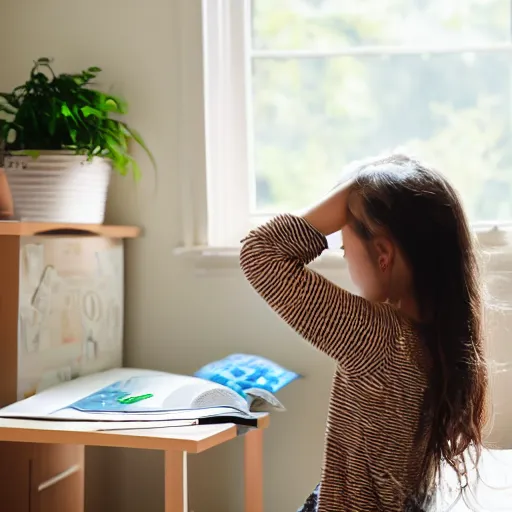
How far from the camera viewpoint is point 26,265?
1.45 m

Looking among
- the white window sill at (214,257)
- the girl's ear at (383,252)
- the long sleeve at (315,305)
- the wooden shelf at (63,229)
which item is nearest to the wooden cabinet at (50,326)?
the wooden shelf at (63,229)

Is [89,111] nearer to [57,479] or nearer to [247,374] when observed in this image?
[247,374]

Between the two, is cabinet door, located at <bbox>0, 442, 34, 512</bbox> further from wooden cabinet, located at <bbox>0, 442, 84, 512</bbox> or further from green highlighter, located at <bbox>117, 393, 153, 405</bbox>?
green highlighter, located at <bbox>117, 393, 153, 405</bbox>

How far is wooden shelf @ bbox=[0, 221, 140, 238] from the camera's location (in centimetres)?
141

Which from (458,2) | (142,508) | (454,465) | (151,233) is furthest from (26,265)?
A: (458,2)

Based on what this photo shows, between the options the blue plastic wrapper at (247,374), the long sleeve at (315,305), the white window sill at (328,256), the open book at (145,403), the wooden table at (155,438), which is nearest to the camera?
the long sleeve at (315,305)

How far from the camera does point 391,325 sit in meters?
1.06

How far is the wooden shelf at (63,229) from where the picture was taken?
4.61 feet

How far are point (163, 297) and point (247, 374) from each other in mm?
346

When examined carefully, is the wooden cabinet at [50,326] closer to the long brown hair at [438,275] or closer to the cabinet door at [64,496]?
the cabinet door at [64,496]

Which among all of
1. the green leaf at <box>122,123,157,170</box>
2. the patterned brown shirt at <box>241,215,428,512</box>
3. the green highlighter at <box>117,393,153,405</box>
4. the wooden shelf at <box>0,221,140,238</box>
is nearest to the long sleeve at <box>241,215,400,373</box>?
the patterned brown shirt at <box>241,215,428,512</box>

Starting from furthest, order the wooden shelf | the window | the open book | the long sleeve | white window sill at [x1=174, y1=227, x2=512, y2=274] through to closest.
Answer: the window → white window sill at [x1=174, y1=227, x2=512, y2=274] → the wooden shelf → the open book → the long sleeve

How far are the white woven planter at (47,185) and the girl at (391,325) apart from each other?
0.63 metres

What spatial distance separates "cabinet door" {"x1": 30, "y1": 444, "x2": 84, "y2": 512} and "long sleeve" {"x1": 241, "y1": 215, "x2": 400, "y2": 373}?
2.07ft
